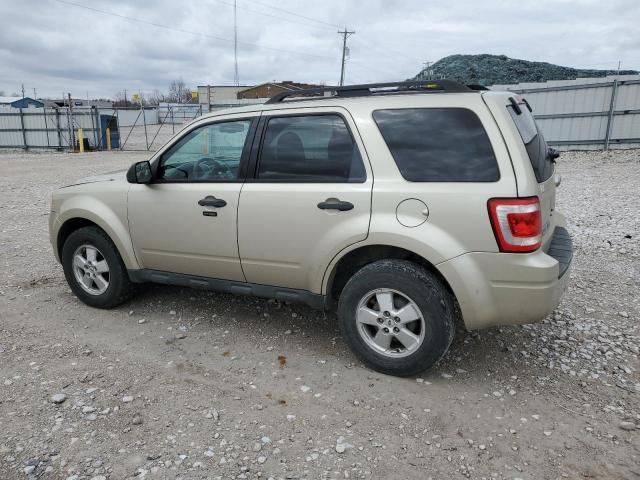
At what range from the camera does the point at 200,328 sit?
4.28m

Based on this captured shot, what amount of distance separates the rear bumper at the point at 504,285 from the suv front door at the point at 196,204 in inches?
67.0

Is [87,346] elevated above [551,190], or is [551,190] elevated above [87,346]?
[551,190]

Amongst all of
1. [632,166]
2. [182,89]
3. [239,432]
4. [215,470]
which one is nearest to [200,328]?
[239,432]

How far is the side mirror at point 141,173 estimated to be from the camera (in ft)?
13.6

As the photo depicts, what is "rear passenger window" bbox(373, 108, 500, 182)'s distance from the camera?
3.06m

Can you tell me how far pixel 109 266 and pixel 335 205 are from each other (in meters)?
2.32

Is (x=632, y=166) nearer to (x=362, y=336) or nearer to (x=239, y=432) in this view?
(x=362, y=336)

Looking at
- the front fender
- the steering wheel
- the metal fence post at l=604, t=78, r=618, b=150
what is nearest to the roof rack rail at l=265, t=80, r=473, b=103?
the steering wheel

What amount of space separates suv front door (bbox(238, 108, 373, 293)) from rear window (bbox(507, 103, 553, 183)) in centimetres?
101

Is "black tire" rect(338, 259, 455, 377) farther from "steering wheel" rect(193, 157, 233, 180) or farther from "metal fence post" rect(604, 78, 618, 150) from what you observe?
"metal fence post" rect(604, 78, 618, 150)

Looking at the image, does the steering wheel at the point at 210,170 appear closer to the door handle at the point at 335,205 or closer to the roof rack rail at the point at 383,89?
the roof rack rail at the point at 383,89

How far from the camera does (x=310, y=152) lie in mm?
3623

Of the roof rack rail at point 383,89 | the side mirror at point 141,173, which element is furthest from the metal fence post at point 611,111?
the side mirror at point 141,173

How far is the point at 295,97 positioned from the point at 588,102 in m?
16.0
